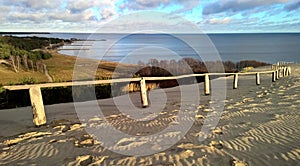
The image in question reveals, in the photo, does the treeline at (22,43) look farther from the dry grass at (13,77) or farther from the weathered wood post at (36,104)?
the weathered wood post at (36,104)

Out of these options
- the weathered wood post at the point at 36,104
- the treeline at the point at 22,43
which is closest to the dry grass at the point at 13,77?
the weathered wood post at the point at 36,104

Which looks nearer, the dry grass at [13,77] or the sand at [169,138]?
the sand at [169,138]

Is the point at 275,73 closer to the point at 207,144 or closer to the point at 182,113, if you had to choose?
the point at 182,113

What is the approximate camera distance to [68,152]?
16.6ft

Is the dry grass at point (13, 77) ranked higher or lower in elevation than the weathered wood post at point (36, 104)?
higher

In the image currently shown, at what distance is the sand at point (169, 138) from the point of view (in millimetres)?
4480

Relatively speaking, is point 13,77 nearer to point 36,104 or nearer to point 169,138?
point 36,104

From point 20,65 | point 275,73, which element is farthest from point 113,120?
point 20,65

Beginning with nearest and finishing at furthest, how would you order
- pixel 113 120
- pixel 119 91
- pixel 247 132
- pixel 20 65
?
pixel 247 132, pixel 113 120, pixel 119 91, pixel 20 65

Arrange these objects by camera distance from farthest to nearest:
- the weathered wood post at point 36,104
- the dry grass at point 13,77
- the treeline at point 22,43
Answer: the treeline at point 22,43, the dry grass at point 13,77, the weathered wood post at point 36,104

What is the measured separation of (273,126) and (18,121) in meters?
7.40

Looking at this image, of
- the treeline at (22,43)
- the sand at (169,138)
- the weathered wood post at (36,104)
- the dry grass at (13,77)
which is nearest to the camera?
the sand at (169,138)

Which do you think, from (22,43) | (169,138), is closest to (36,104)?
(169,138)

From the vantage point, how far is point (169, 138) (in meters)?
5.70
